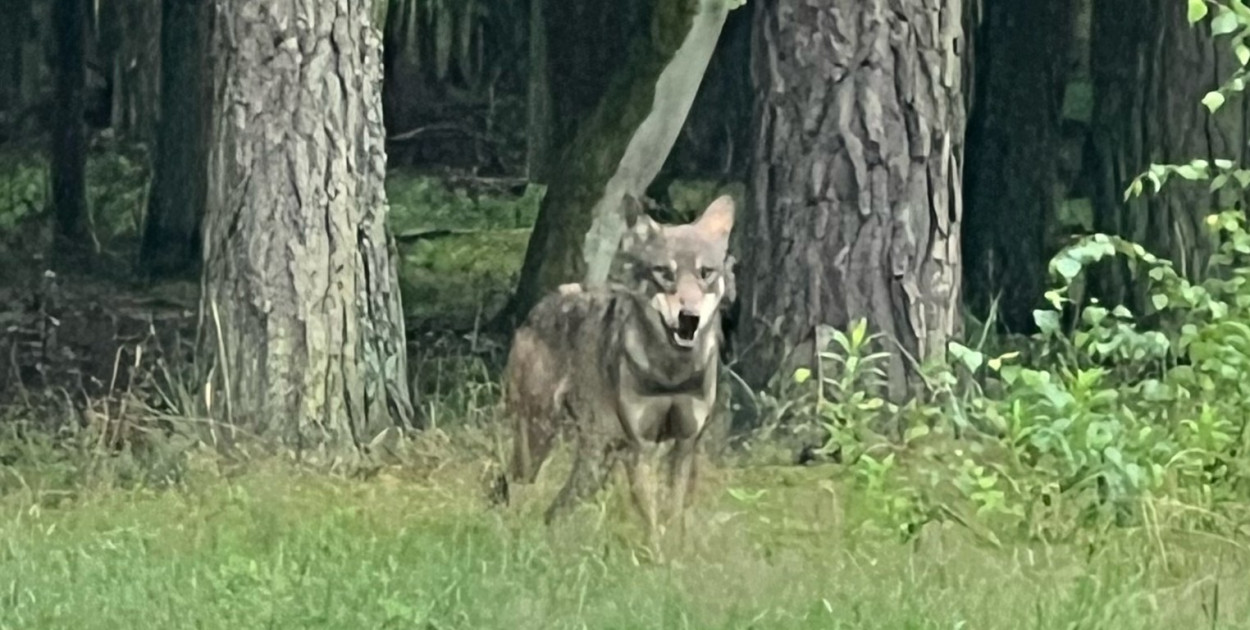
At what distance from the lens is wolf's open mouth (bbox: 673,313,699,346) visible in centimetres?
799

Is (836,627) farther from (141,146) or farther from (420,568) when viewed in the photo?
(141,146)

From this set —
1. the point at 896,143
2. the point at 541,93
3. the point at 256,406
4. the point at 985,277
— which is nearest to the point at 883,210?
the point at 896,143

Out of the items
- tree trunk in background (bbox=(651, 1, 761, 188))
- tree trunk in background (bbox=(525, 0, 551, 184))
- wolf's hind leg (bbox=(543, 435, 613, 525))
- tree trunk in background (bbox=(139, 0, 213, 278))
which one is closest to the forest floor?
wolf's hind leg (bbox=(543, 435, 613, 525))

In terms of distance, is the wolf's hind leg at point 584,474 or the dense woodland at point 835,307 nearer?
the dense woodland at point 835,307

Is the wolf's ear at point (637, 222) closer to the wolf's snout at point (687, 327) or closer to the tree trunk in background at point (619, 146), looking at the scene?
the wolf's snout at point (687, 327)

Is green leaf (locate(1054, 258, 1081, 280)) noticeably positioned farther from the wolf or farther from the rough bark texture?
the rough bark texture

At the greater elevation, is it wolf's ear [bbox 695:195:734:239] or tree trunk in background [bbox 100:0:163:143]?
tree trunk in background [bbox 100:0:163:143]

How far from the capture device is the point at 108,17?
2422 cm

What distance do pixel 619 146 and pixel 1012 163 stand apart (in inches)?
181

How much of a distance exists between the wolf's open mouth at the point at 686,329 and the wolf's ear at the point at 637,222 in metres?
0.36

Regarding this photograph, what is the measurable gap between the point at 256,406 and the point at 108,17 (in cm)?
1499

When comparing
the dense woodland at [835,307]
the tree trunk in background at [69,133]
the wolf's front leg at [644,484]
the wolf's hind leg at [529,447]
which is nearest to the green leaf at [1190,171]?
the dense woodland at [835,307]

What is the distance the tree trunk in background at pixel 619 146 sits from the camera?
40.0 feet

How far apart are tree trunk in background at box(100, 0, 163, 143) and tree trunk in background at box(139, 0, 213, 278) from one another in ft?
Result: 2.32
